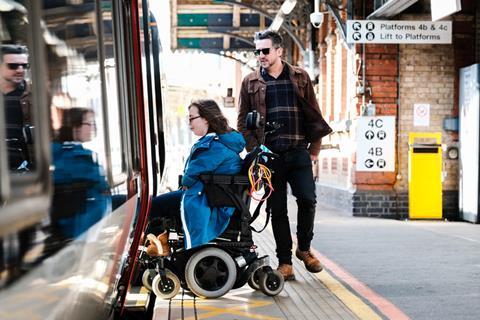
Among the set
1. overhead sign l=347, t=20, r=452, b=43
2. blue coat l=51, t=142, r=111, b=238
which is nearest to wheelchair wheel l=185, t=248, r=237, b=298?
blue coat l=51, t=142, r=111, b=238

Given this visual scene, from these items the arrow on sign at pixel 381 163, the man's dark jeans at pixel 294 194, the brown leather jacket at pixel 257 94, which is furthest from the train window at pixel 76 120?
the arrow on sign at pixel 381 163

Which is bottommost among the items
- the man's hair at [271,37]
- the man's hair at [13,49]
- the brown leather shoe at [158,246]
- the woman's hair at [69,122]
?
the brown leather shoe at [158,246]

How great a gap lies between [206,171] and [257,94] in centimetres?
101

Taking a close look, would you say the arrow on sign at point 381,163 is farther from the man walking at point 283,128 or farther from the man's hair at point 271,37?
the man's hair at point 271,37

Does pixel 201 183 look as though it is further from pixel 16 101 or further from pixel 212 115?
pixel 16 101

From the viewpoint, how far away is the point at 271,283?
5.09 meters

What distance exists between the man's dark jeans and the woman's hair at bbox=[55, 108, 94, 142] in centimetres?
375

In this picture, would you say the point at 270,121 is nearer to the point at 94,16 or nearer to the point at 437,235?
the point at 94,16

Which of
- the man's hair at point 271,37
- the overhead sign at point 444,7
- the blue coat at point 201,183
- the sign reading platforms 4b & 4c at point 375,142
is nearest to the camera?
the blue coat at point 201,183

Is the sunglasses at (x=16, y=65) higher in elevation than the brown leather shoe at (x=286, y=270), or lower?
higher

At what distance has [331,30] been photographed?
15242 mm

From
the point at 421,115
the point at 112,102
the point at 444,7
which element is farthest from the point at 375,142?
the point at 112,102

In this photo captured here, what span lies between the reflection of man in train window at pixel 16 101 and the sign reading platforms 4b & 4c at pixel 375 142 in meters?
10.6

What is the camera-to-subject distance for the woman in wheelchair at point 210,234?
485 centimetres
